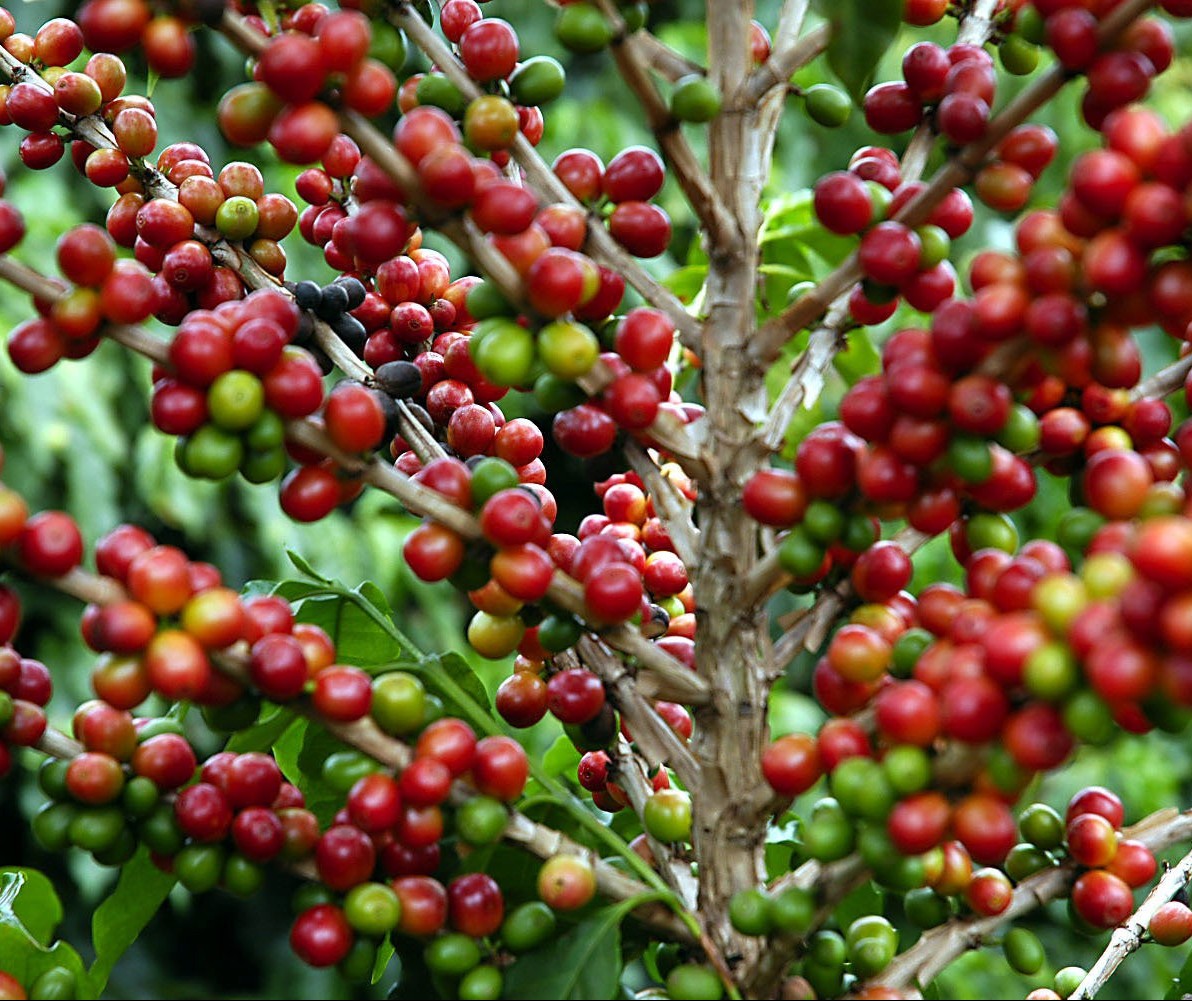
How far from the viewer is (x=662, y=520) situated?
31.6 inches

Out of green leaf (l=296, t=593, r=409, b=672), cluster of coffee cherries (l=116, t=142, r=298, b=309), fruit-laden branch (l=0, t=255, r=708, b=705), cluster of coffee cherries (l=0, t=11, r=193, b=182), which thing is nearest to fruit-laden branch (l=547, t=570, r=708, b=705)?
fruit-laden branch (l=0, t=255, r=708, b=705)

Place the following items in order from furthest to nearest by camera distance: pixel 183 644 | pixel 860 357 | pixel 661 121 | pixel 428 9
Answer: pixel 860 357 → pixel 428 9 → pixel 661 121 → pixel 183 644

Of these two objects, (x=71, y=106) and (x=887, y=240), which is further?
(x=71, y=106)

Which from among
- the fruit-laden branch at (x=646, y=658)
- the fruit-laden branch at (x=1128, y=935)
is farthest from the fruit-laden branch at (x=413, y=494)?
the fruit-laden branch at (x=1128, y=935)

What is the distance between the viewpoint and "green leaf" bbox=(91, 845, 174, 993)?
2.58 ft

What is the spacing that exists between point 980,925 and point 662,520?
0.30 meters

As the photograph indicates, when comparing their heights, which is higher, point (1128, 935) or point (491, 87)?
point (491, 87)

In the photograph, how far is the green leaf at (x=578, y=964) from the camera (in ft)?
2.21

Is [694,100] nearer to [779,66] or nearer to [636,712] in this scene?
[779,66]

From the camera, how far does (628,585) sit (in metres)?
0.69

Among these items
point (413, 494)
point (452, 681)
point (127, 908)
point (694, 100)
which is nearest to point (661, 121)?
point (694, 100)

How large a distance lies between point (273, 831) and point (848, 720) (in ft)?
1.02

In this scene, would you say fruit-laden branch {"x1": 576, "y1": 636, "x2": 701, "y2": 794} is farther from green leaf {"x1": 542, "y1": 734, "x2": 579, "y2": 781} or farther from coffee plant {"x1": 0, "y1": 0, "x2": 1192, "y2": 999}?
green leaf {"x1": 542, "y1": 734, "x2": 579, "y2": 781}

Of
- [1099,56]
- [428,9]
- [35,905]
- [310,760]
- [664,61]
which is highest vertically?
[1099,56]
